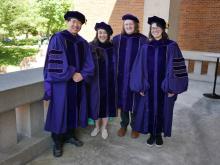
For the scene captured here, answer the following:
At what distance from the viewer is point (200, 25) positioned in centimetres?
1080

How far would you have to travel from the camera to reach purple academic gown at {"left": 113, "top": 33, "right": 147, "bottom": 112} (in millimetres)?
4074

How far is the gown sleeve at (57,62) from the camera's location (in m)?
3.30

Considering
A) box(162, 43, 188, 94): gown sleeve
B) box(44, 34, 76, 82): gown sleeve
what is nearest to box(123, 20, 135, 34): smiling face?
box(162, 43, 188, 94): gown sleeve

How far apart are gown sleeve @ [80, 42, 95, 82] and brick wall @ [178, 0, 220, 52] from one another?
8138mm

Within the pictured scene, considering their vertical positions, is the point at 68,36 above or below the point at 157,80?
above

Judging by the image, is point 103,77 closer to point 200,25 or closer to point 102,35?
point 102,35

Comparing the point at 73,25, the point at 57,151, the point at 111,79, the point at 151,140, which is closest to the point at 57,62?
the point at 73,25

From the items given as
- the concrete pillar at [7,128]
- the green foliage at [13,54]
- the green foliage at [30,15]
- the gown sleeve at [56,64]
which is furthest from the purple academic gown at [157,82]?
the green foliage at [30,15]

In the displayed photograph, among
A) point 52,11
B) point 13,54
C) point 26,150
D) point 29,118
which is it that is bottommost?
point 13,54

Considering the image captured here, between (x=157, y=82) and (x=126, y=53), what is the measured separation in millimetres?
631

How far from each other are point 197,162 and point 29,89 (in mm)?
2236

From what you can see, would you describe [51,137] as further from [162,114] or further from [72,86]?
[162,114]

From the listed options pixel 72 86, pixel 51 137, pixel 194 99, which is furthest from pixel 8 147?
pixel 194 99

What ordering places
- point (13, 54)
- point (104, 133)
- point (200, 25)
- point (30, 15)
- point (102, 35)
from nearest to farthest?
1. point (102, 35)
2. point (104, 133)
3. point (200, 25)
4. point (13, 54)
5. point (30, 15)
